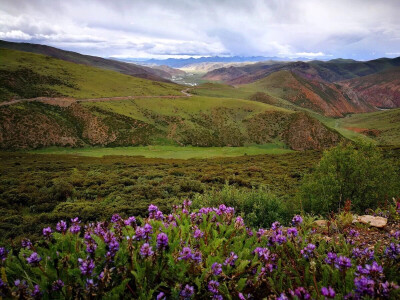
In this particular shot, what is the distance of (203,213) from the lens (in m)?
5.68

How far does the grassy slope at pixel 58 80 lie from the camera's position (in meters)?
92.5

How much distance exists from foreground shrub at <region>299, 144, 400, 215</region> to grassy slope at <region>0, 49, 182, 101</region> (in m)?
102

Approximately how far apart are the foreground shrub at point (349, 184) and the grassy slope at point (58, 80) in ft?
335

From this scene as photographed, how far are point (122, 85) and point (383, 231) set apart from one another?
140 meters

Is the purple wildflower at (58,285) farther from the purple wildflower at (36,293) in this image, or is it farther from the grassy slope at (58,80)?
the grassy slope at (58,80)

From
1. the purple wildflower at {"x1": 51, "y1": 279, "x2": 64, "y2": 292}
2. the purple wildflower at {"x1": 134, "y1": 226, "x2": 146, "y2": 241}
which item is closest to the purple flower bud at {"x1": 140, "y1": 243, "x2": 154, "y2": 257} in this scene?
the purple wildflower at {"x1": 134, "y1": 226, "x2": 146, "y2": 241}

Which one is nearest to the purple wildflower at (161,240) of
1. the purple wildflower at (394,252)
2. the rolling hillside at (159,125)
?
the purple wildflower at (394,252)

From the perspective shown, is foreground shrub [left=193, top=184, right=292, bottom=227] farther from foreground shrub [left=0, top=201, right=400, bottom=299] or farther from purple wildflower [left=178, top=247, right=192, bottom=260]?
purple wildflower [left=178, top=247, right=192, bottom=260]

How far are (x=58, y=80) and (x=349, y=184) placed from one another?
124 meters

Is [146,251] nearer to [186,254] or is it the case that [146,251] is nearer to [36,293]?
[186,254]

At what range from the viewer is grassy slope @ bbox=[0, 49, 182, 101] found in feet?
303

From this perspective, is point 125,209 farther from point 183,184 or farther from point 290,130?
point 290,130

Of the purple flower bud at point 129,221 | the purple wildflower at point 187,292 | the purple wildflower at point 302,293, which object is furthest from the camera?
the purple flower bud at point 129,221

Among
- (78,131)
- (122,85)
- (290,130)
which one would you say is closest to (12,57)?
(122,85)
